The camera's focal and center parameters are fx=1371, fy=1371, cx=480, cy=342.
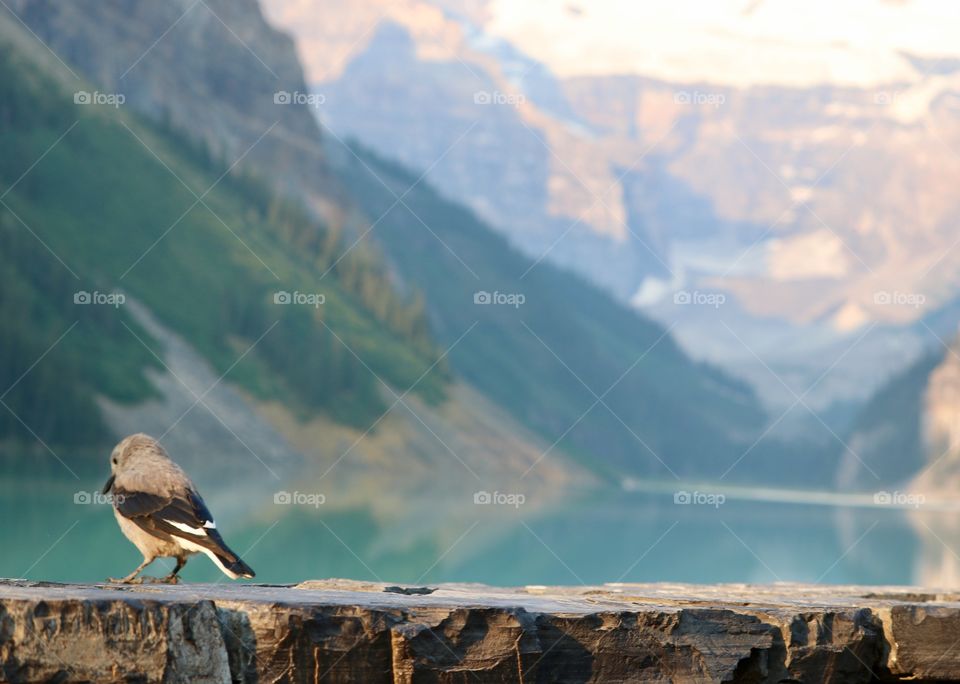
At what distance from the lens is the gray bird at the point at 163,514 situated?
977 cm

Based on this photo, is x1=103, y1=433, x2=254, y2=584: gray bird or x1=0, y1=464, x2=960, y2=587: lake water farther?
x1=0, y1=464, x2=960, y2=587: lake water

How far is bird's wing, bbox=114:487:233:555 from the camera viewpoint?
9.80 metres

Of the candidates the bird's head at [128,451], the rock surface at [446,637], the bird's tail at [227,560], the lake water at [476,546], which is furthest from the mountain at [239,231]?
the rock surface at [446,637]

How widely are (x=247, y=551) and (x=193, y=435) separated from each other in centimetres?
7009

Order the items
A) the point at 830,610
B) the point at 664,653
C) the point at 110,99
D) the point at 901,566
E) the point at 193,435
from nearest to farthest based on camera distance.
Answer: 1. the point at 664,653
2. the point at 830,610
3. the point at 901,566
4. the point at 193,435
5. the point at 110,99

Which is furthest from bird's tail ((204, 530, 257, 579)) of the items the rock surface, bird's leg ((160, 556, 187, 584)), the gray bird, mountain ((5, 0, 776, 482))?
mountain ((5, 0, 776, 482))

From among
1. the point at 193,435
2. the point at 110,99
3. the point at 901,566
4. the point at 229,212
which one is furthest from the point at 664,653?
the point at 229,212

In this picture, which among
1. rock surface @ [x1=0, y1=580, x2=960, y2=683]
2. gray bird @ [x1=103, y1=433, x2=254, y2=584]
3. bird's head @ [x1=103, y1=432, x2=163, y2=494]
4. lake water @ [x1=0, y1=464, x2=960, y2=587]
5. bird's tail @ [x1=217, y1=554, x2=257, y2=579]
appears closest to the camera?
rock surface @ [x1=0, y1=580, x2=960, y2=683]

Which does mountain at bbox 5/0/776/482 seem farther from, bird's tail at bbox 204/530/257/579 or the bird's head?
bird's tail at bbox 204/530/257/579

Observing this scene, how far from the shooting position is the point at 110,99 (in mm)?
139125

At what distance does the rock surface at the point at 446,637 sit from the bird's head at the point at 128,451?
5.63ft

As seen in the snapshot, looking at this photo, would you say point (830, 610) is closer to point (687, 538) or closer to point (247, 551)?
point (247, 551)

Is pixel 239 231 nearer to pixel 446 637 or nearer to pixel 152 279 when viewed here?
pixel 152 279

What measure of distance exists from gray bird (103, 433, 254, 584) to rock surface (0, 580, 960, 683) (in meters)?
0.48
